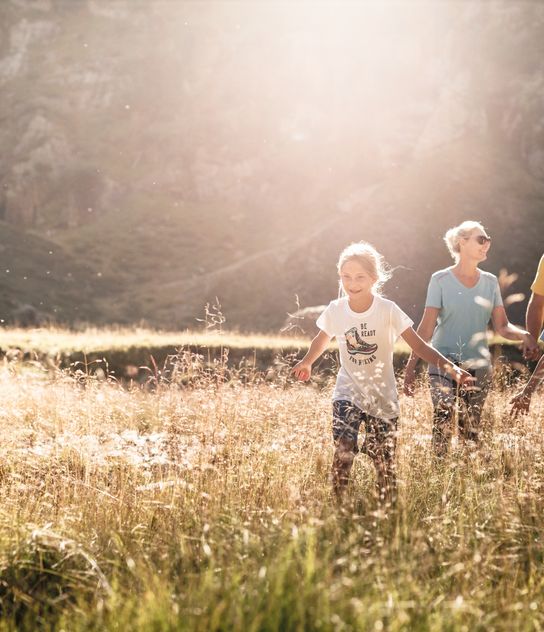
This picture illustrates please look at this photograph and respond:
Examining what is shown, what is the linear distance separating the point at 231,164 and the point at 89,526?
206 ft

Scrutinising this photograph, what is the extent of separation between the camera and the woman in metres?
5.30

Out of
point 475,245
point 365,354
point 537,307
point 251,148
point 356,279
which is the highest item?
point 251,148

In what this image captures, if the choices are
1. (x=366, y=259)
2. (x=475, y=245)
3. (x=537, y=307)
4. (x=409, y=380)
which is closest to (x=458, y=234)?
(x=475, y=245)

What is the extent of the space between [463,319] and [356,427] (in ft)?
5.40

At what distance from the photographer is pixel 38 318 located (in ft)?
122

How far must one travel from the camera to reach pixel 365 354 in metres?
4.47

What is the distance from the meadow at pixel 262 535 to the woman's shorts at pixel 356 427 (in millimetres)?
273

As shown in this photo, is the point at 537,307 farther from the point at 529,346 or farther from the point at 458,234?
the point at 458,234

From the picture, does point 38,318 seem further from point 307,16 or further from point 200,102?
point 307,16

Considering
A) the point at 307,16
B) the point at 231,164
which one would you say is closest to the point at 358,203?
the point at 231,164

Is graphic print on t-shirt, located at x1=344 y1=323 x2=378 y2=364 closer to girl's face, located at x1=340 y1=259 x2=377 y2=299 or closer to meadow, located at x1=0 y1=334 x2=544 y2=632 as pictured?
girl's face, located at x1=340 y1=259 x2=377 y2=299

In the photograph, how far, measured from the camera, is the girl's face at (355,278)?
14.7 feet

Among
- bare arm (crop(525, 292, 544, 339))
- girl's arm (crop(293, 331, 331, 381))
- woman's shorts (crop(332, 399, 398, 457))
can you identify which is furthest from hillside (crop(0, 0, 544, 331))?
woman's shorts (crop(332, 399, 398, 457))

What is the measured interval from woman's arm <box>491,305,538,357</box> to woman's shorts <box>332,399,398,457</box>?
1301mm
